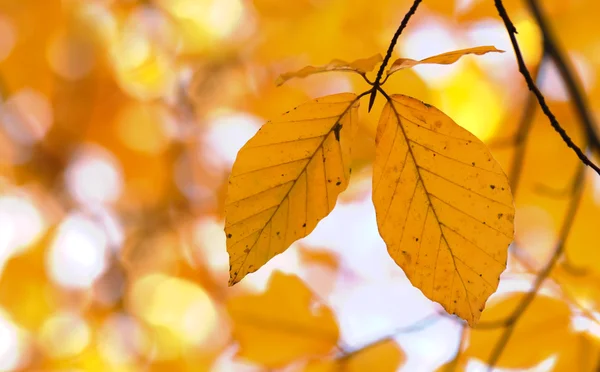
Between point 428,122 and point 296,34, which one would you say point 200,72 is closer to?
point 296,34

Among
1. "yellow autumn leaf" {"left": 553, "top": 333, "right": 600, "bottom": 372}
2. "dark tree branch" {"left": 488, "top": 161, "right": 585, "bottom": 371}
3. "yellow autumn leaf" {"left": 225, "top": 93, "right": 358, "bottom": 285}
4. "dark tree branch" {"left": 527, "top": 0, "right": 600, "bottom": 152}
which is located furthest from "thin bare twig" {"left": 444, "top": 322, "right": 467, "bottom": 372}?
"yellow autumn leaf" {"left": 225, "top": 93, "right": 358, "bottom": 285}

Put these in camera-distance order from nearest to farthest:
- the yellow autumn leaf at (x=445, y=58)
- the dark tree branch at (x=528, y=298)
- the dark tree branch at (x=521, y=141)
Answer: the yellow autumn leaf at (x=445, y=58) → the dark tree branch at (x=528, y=298) → the dark tree branch at (x=521, y=141)

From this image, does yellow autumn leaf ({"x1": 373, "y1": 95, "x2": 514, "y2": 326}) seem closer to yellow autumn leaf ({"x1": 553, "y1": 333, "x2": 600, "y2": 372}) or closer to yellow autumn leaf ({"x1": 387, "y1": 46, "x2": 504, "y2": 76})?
yellow autumn leaf ({"x1": 387, "y1": 46, "x2": 504, "y2": 76})

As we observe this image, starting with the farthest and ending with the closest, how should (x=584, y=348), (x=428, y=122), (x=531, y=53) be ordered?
(x=531, y=53), (x=584, y=348), (x=428, y=122)

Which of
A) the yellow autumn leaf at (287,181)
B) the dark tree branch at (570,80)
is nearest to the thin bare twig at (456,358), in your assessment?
the dark tree branch at (570,80)

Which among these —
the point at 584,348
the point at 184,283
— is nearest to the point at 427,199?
the point at 584,348

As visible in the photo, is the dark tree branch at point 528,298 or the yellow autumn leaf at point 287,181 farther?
the dark tree branch at point 528,298

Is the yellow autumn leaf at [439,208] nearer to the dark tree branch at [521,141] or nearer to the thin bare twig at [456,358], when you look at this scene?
the thin bare twig at [456,358]

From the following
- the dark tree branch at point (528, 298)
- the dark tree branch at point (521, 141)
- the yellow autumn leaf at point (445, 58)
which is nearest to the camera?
the yellow autumn leaf at point (445, 58)
